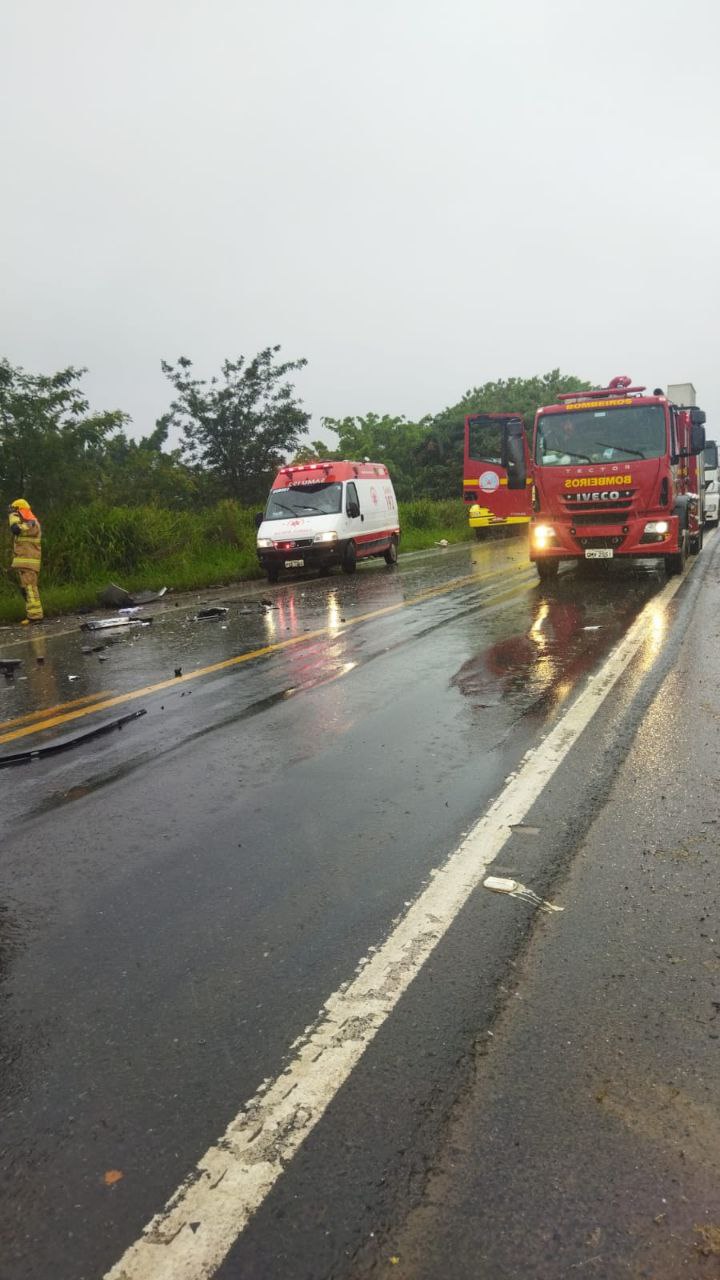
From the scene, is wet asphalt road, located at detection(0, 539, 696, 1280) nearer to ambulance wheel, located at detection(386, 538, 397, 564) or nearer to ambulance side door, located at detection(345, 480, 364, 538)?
ambulance side door, located at detection(345, 480, 364, 538)

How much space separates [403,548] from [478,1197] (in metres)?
25.8

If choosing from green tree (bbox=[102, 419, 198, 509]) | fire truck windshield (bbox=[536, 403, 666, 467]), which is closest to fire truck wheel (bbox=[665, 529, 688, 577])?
fire truck windshield (bbox=[536, 403, 666, 467])

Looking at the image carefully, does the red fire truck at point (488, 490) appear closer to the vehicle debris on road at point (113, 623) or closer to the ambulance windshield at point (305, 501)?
the ambulance windshield at point (305, 501)

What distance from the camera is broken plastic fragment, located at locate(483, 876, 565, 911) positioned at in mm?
3047

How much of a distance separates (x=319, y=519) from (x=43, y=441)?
33.9ft

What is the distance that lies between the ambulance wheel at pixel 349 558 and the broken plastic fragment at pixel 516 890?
1516 cm

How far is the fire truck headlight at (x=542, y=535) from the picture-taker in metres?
13.1

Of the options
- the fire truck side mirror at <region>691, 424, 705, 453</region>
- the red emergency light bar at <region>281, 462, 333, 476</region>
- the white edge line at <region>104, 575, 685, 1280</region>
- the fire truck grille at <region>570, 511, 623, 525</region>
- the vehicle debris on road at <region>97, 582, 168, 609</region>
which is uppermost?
the red emergency light bar at <region>281, 462, 333, 476</region>

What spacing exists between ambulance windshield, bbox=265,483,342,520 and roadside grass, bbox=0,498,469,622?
5.73 ft

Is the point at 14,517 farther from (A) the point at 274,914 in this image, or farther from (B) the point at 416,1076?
(B) the point at 416,1076

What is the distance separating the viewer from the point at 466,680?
6.87 meters

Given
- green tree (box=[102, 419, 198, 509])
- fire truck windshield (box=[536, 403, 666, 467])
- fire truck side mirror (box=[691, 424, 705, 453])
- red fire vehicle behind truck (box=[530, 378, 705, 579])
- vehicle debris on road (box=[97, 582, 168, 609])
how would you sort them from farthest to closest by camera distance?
green tree (box=[102, 419, 198, 509])
vehicle debris on road (box=[97, 582, 168, 609])
fire truck side mirror (box=[691, 424, 705, 453])
fire truck windshield (box=[536, 403, 666, 467])
red fire vehicle behind truck (box=[530, 378, 705, 579])

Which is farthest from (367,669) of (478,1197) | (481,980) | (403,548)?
(403,548)

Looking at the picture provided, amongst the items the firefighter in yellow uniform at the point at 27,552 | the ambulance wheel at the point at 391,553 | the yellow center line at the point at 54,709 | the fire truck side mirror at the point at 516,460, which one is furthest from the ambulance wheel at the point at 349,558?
the yellow center line at the point at 54,709
